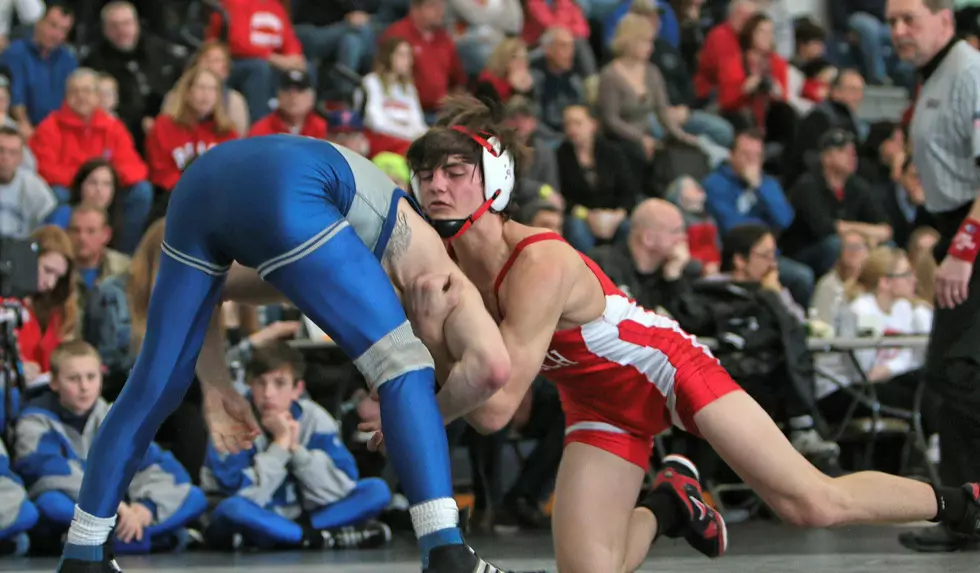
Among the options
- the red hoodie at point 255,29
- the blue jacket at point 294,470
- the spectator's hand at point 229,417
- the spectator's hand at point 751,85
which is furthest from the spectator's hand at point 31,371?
the spectator's hand at point 751,85

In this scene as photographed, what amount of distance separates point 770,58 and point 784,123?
0.70 m

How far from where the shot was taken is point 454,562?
3.18m

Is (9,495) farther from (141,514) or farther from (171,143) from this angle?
(171,143)

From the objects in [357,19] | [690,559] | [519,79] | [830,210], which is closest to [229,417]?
[690,559]

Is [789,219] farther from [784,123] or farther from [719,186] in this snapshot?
[784,123]

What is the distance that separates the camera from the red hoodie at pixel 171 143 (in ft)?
26.6

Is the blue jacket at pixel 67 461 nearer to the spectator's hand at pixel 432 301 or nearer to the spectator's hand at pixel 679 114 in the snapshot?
the spectator's hand at pixel 432 301

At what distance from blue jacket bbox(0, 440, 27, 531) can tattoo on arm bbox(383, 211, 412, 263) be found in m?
2.88

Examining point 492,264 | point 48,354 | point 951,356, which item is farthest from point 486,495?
point 492,264

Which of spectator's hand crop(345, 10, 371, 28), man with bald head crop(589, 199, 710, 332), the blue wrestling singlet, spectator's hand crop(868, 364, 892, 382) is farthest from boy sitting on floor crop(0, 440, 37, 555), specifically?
spectator's hand crop(345, 10, 371, 28)

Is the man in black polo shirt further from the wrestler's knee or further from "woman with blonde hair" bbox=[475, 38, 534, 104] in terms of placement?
the wrestler's knee

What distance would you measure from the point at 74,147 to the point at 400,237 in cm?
496

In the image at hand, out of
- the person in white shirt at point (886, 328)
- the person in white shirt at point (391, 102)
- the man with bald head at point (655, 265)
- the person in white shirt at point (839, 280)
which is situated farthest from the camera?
the person in white shirt at point (391, 102)

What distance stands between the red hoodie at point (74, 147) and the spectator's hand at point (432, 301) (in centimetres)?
476
